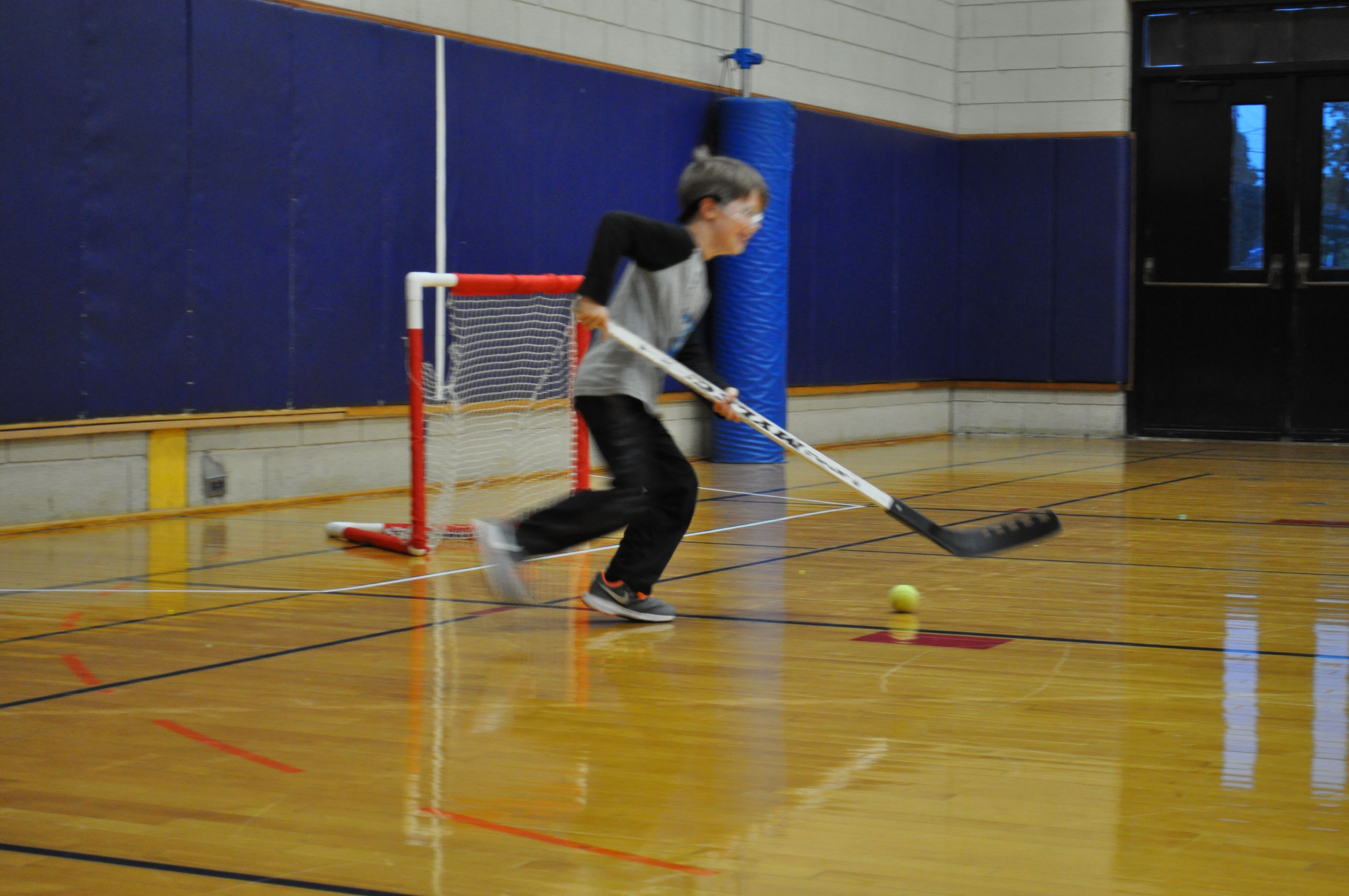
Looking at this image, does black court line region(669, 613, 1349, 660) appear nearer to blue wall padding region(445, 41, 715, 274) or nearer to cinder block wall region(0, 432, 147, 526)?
cinder block wall region(0, 432, 147, 526)

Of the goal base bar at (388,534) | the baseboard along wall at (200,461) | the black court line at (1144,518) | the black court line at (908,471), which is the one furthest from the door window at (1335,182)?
the goal base bar at (388,534)

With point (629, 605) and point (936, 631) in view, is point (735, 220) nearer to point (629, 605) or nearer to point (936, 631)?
point (629, 605)

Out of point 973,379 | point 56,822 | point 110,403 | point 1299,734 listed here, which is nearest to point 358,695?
point 56,822

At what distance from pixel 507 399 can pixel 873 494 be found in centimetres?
353

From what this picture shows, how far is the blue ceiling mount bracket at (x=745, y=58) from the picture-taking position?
928cm

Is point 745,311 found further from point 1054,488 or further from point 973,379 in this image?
point 973,379

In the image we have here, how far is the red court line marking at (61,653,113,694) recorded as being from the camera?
122 inches

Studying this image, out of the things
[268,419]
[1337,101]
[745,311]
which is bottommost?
[268,419]

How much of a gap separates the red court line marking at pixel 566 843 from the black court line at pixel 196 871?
0.91ft

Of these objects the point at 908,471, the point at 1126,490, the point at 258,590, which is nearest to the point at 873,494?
the point at 258,590

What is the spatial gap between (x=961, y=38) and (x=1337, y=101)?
9.32 ft

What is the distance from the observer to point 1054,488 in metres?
7.59

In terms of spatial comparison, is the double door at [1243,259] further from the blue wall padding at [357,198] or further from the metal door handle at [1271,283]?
the blue wall padding at [357,198]

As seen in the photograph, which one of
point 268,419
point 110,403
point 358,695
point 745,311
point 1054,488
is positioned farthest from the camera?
point 745,311
